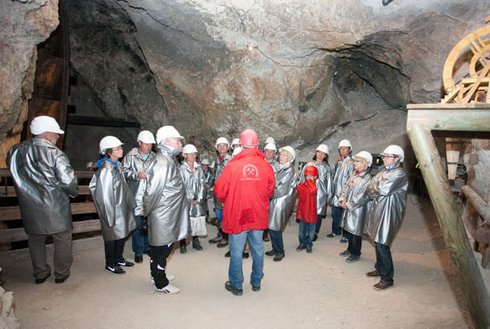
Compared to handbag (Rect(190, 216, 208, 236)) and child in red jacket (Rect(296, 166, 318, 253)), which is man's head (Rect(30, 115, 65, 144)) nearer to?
handbag (Rect(190, 216, 208, 236))

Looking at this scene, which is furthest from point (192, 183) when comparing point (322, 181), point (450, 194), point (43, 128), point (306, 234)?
point (450, 194)

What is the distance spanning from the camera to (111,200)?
453 centimetres

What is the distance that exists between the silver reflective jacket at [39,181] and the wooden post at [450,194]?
3941 mm

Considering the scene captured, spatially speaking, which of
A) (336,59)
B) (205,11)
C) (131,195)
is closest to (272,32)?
(205,11)

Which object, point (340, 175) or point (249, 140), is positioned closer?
point (249, 140)

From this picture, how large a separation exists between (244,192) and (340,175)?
3.49 m

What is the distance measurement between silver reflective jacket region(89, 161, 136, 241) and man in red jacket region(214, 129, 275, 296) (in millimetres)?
Answer: 1457

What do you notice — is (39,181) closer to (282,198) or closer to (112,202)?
(112,202)

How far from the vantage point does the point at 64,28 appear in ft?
25.7

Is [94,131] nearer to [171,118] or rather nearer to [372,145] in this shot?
[171,118]

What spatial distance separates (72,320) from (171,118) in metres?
6.74

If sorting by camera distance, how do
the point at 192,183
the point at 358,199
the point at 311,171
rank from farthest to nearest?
the point at 311,171
the point at 192,183
the point at 358,199

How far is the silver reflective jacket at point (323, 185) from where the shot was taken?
21.6 feet

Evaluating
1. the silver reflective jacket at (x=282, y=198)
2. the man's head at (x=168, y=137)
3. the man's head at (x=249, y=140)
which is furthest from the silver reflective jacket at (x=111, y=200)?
the silver reflective jacket at (x=282, y=198)
